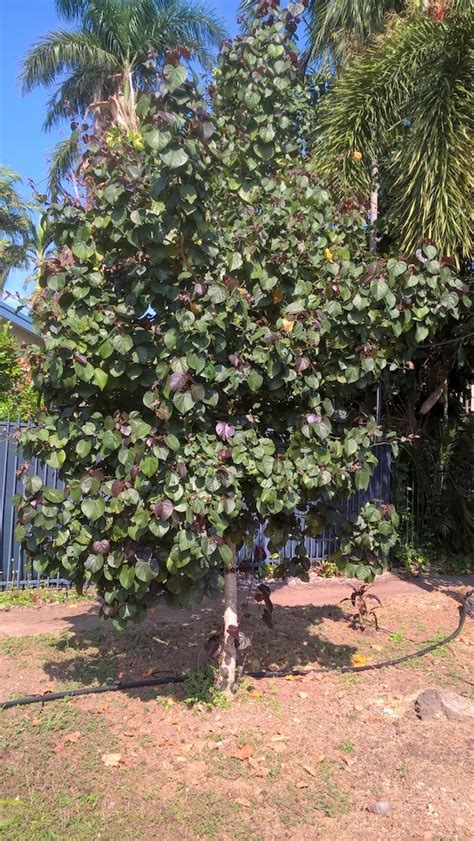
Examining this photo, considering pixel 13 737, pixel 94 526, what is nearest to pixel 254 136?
pixel 94 526

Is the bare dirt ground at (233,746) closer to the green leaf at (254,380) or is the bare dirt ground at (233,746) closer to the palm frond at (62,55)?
the green leaf at (254,380)

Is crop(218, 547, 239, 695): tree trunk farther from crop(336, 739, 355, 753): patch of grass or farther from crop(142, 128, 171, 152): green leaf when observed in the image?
crop(142, 128, 171, 152): green leaf

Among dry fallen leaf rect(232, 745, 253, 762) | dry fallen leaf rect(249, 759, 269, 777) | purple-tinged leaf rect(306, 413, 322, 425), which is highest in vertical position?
purple-tinged leaf rect(306, 413, 322, 425)

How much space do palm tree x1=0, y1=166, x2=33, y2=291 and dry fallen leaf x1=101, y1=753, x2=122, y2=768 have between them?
25.9m

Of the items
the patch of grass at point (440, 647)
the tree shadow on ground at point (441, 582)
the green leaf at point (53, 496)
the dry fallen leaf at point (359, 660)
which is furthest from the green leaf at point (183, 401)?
the tree shadow on ground at point (441, 582)

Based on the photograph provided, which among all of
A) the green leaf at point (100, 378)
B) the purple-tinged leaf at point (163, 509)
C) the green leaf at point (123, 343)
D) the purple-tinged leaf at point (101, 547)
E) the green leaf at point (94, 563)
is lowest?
the green leaf at point (94, 563)

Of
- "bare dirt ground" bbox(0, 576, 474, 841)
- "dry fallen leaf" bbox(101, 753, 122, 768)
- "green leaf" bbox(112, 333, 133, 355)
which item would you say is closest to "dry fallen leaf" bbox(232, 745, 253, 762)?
"bare dirt ground" bbox(0, 576, 474, 841)

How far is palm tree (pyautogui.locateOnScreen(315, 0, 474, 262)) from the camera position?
6391mm

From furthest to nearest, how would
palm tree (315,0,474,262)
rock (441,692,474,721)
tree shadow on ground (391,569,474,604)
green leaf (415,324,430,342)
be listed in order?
A: 1. tree shadow on ground (391,569,474,604)
2. palm tree (315,0,474,262)
3. rock (441,692,474,721)
4. green leaf (415,324,430,342)

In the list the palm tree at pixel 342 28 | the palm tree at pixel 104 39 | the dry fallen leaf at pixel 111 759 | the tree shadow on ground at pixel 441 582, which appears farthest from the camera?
the palm tree at pixel 104 39

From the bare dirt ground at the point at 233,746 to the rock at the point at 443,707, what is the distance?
0.14 ft

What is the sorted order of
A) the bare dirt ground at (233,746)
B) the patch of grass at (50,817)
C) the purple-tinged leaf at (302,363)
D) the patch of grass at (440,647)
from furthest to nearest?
the patch of grass at (440,647) < the purple-tinged leaf at (302,363) < the bare dirt ground at (233,746) < the patch of grass at (50,817)

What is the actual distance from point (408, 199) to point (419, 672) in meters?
4.31

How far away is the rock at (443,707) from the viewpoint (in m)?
4.18
